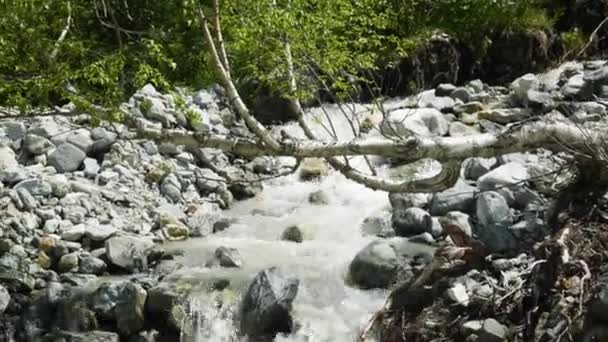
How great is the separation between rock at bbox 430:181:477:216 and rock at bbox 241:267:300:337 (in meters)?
1.99

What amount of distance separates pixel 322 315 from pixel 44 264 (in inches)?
94.8

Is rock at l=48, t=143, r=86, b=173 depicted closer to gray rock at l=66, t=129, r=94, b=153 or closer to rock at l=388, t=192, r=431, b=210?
gray rock at l=66, t=129, r=94, b=153

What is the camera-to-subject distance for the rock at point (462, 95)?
37.3 feet

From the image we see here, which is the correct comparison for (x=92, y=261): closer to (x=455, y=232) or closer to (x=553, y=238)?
(x=455, y=232)

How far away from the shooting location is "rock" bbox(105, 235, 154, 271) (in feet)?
22.2

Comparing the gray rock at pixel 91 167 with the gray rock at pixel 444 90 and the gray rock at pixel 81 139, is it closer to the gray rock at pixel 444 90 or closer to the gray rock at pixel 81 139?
the gray rock at pixel 81 139

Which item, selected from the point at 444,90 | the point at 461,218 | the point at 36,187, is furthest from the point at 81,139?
the point at 444,90

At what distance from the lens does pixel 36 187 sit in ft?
24.7

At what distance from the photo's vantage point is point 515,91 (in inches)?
435

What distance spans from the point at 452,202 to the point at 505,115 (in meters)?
3.42

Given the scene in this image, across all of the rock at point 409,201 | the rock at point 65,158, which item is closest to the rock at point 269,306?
the rock at point 409,201

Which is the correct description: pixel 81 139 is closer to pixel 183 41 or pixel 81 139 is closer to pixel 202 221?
pixel 202 221

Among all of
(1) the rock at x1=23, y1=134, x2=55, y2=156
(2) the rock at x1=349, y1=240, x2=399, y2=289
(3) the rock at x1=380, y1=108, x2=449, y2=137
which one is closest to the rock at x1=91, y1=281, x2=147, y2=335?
(2) the rock at x1=349, y1=240, x2=399, y2=289

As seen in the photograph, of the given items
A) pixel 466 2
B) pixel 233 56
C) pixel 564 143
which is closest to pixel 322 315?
pixel 564 143
